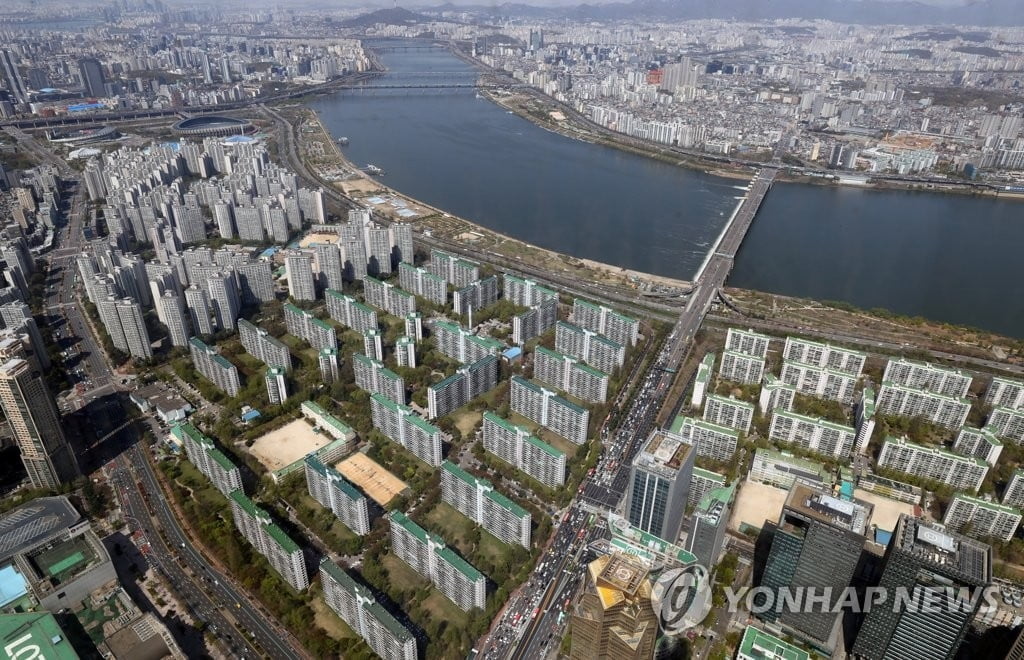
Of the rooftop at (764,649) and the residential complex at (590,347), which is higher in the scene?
the residential complex at (590,347)

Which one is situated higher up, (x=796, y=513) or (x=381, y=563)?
(x=796, y=513)

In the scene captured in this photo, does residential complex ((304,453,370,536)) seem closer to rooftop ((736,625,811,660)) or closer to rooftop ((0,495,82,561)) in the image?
rooftop ((0,495,82,561))

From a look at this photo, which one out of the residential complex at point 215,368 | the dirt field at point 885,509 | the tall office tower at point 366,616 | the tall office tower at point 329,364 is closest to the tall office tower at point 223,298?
the residential complex at point 215,368

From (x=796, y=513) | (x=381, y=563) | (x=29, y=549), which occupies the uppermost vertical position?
(x=796, y=513)

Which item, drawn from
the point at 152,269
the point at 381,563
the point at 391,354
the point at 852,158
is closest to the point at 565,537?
the point at 381,563

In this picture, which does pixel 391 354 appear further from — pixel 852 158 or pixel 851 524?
pixel 852 158

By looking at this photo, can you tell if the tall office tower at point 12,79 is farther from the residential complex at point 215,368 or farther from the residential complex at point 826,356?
the residential complex at point 826,356

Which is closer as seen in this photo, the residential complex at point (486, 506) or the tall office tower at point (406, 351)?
the residential complex at point (486, 506)
